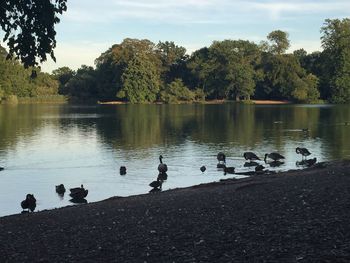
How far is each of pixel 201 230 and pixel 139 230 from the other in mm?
1669

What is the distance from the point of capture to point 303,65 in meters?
164

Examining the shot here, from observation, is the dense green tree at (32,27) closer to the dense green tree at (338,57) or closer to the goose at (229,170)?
the goose at (229,170)

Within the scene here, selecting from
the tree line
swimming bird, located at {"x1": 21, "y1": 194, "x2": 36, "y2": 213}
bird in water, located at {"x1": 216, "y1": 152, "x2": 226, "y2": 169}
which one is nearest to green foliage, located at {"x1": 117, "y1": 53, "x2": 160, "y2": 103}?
the tree line

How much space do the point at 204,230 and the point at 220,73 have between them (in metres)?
156

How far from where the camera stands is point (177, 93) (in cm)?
17038

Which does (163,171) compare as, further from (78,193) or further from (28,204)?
(28,204)

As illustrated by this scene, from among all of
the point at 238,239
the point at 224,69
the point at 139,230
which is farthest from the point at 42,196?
the point at 224,69

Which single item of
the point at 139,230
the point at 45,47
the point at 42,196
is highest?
the point at 45,47

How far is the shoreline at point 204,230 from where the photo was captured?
9555 millimetres

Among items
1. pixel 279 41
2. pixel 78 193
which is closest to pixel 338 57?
pixel 279 41

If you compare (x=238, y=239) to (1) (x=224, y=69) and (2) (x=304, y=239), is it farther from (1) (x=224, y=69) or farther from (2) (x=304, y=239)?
(1) (x=224, y=69)

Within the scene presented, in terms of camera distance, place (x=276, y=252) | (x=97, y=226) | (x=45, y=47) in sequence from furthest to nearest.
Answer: (x=45, y=47), (x=97, y=226), (x=276, y=252)

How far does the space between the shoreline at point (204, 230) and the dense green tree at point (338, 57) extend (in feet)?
462

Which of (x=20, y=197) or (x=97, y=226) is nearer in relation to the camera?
(x=97, y=226)
